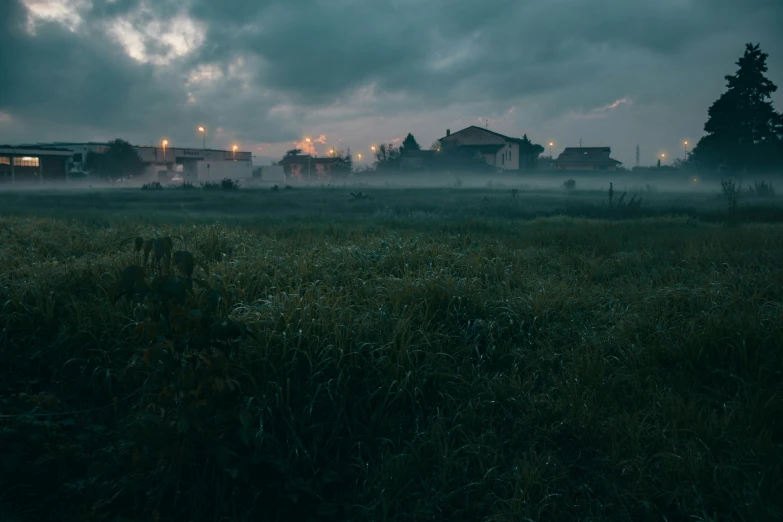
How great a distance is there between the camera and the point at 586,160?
7962 cm

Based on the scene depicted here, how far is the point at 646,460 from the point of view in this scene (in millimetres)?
3367

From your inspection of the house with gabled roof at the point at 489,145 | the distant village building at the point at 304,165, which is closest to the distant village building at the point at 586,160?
the house with gabled roof at the point at 489,145

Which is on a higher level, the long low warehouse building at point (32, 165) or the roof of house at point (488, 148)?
the roof of house at point (488, 148)

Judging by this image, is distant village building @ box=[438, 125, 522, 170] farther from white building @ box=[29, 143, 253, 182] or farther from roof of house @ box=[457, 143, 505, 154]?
white building @ box=[29, 143, 253, 182]

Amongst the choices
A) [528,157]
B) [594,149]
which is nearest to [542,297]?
[528,157]

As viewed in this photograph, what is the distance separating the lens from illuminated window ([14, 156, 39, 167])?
4931 cm

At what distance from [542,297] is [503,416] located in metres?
2.08

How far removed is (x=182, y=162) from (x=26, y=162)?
26.4 metres

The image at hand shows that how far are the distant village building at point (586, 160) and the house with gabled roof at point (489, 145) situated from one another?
29.5 feet

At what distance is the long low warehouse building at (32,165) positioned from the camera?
1859 inches

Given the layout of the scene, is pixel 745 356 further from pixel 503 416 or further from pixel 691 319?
pixel 503 416

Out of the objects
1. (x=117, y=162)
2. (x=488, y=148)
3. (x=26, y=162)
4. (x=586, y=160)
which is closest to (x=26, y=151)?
(x=26, y=162)

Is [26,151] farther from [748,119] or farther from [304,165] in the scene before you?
[748,119]

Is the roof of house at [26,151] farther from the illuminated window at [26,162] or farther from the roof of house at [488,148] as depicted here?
the roof of house at [488,148]
